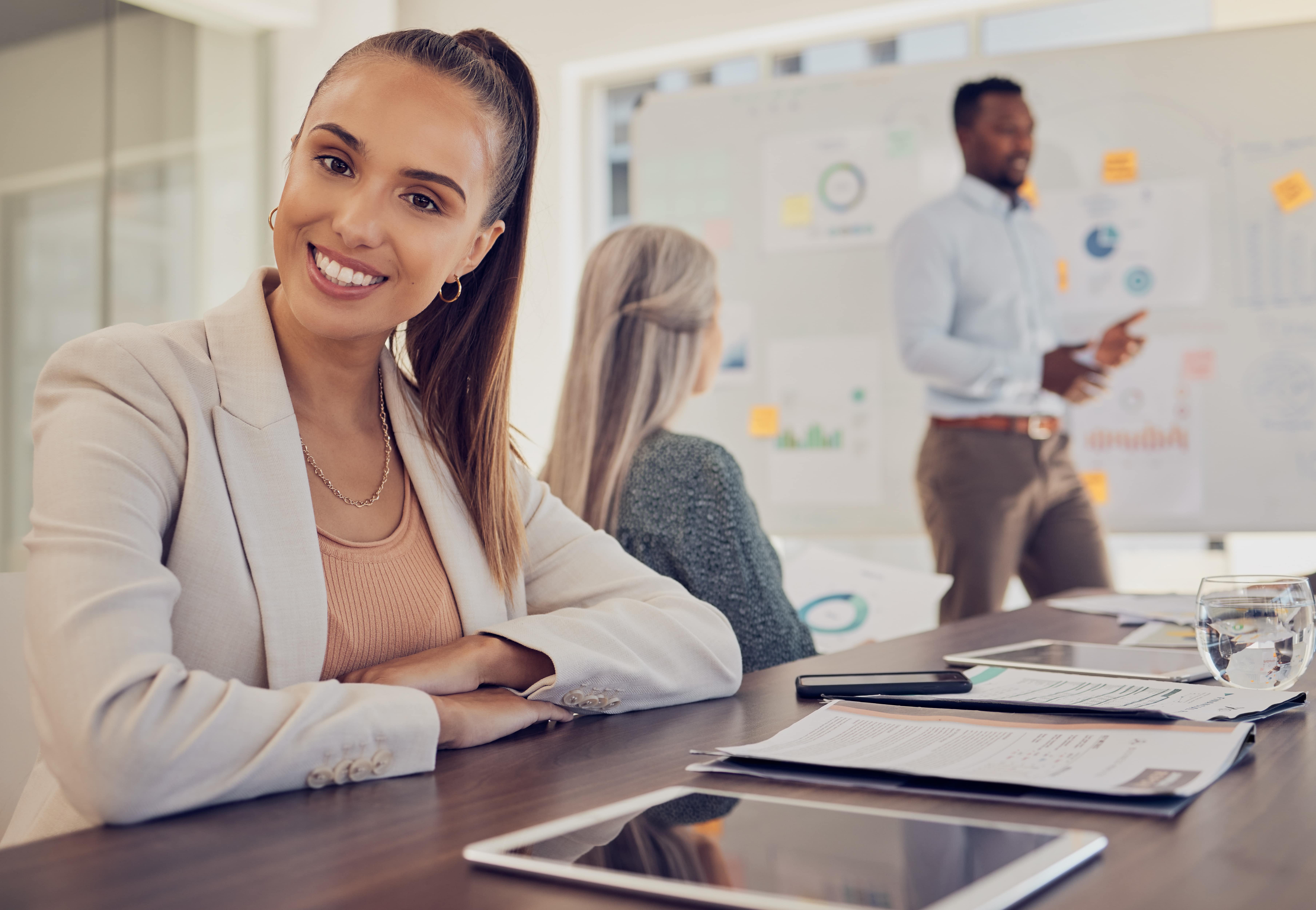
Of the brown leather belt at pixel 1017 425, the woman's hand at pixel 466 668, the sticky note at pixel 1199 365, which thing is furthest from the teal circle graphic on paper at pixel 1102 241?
the woman's hand at pixel 466 668

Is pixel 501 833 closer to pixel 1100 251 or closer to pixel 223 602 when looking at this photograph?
pixel 223 602

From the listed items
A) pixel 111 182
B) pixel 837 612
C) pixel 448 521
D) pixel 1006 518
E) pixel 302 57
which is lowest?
pixel 837 612

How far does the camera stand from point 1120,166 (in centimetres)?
336

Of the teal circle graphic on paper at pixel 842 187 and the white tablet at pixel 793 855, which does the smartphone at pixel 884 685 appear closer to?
the white tablet at pixel 793 855

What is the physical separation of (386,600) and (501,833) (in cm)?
57

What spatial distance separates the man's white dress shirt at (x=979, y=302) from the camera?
3.30 m

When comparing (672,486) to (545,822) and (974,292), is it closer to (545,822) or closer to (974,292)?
(545,822)

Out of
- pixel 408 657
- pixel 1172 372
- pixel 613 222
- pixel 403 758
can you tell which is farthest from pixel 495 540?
pixel 613 222

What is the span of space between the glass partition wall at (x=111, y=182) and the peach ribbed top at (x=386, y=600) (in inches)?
113

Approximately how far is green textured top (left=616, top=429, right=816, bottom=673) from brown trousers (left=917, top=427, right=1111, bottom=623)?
147 centimetres

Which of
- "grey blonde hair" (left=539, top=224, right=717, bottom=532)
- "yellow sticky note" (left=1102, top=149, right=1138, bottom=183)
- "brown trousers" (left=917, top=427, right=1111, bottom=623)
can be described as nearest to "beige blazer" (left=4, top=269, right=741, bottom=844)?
"grey blonde hair" (left=539, top=224, right=717, bottom=532)

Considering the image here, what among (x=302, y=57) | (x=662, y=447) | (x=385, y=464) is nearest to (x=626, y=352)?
(x=662, y=447)

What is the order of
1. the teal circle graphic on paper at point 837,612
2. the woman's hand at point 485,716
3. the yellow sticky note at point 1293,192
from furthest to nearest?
1. the yellow sticky note at point 1293,192
2. the teal circle graphic on paper at point 837,612
3. the woman's hand at point 485,716

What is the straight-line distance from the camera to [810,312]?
375 centimetres
